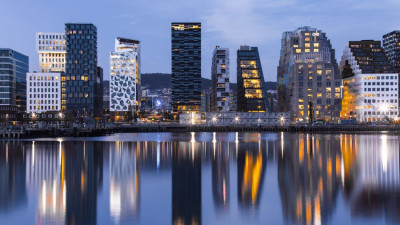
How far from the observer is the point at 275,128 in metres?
173

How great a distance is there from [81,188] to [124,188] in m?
3.17

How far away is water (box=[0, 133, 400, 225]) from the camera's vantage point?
26.6 meters

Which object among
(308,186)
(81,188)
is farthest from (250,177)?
(81,188)

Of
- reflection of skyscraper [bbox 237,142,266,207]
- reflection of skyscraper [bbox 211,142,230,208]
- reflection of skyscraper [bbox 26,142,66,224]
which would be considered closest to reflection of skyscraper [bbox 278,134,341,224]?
reflection of skyscraper [bbox 237,142,266,207]

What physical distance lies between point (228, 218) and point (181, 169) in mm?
22079

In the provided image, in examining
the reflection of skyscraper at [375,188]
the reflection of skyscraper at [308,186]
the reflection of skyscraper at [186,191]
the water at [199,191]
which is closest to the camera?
the water at [199,191]

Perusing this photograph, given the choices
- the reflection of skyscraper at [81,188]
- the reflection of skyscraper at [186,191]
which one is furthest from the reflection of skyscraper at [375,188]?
the reflection of skyscraper at [81,188]

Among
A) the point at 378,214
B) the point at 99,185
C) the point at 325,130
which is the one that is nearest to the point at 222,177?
the point at 99,185

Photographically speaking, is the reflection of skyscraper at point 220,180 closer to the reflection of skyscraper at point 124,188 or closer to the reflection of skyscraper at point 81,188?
the reflection of skyscraper at point 124,188

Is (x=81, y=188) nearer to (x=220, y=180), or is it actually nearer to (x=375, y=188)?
(x=220, y=180)

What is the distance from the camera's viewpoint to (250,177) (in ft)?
138

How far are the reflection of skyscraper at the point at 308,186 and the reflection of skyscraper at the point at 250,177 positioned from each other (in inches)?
69.3

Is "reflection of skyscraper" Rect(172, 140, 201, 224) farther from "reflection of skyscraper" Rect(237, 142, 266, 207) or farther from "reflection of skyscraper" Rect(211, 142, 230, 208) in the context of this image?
"reflection of skyscraper" Rect(237, 142, 266, 207)

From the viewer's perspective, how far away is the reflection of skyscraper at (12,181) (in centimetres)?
3100
